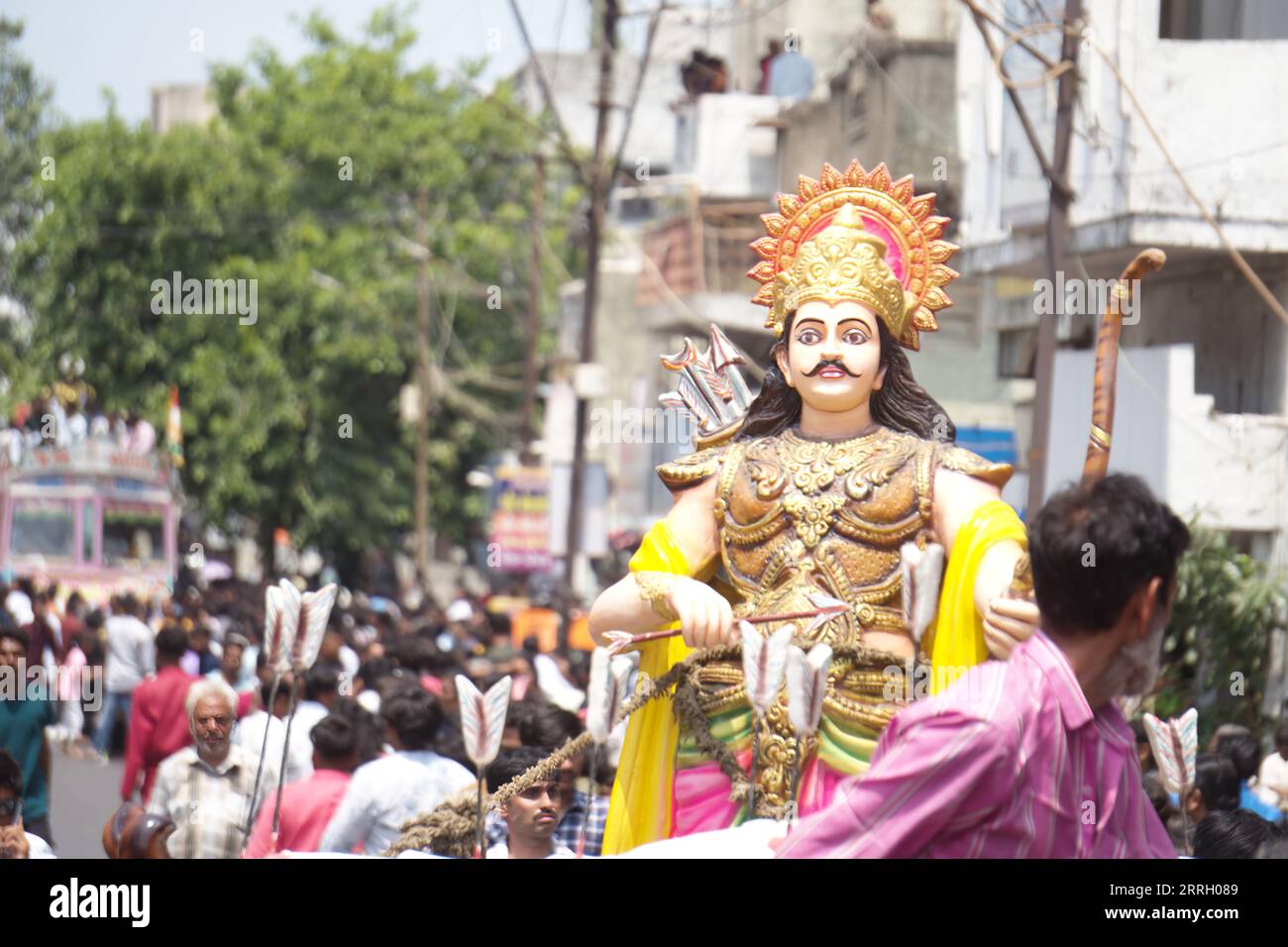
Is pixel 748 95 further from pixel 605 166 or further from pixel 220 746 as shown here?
pixel 220 746

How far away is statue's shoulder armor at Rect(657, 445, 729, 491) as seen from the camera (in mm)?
5742

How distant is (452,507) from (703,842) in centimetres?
3115

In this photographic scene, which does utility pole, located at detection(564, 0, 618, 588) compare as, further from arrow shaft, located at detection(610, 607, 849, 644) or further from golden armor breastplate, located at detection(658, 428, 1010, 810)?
arrow shaft, located at detection(610, 607, 849, 644)

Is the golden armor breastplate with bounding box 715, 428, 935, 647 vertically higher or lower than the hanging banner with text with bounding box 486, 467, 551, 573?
higher

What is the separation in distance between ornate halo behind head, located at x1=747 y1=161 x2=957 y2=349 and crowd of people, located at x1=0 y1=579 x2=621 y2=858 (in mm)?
1489

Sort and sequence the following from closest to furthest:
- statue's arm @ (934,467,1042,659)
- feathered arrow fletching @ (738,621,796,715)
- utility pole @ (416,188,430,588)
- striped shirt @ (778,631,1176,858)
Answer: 1. striped shirt @ (778,631,1176,858)
2. feathered arrow fletching @ (738,621,796,715)
3. statue's arm @ (934,467,1042,659)
4. utility pole @ (416,188,430,588)

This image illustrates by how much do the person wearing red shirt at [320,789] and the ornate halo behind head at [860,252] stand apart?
227 cm

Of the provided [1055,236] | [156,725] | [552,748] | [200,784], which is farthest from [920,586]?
[1055,236]

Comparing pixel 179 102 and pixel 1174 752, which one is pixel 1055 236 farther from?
pixel 179 102

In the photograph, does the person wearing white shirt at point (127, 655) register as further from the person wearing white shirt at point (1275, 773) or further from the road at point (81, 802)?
the person wearing white shirt at point (1275, 773)

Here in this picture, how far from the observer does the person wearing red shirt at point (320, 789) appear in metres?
6.86

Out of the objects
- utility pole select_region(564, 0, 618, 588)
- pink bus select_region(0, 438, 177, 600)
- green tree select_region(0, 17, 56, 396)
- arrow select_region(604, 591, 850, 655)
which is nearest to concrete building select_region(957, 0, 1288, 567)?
utility pole select_region(564, 0, 618, 588)

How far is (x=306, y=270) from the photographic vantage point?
31.8 meters
